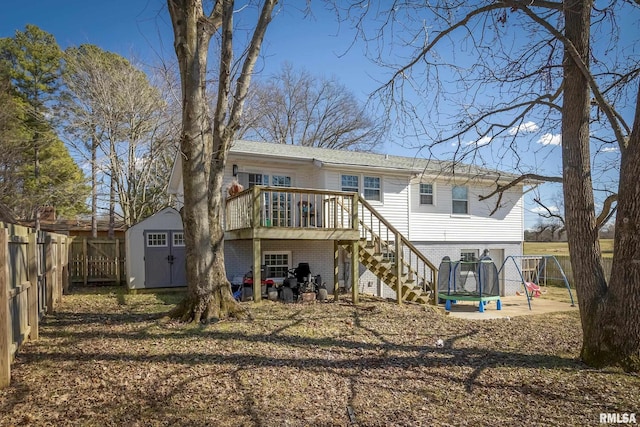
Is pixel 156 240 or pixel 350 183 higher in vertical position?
pixel 350 183

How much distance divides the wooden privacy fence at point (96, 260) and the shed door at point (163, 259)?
107 inches

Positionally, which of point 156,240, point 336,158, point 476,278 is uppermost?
point 336,158

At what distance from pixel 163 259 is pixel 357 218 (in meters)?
6.49

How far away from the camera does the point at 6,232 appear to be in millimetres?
4168

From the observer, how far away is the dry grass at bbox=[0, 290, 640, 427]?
12.4 ft

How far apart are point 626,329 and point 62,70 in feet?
82.6

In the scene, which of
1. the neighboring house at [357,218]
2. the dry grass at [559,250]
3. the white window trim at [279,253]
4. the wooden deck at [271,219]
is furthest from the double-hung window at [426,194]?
the dry grass at [559,250]

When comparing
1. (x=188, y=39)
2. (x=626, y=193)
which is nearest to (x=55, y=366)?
(x=188, y=39)

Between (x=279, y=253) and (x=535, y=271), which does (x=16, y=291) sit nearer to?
(x=279, y=253)

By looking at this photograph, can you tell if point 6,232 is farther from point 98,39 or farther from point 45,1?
point 98,39

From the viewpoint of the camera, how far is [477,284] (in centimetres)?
1261

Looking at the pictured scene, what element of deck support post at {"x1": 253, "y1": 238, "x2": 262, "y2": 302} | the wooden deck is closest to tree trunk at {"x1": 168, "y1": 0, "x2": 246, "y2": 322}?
deck support post at {"x1": 253, "y1": 238, "x2": 262, "y2": 302}

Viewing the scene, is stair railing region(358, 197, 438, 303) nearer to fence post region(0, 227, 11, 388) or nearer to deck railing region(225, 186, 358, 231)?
deck railing region(225, 186, 358, 231)

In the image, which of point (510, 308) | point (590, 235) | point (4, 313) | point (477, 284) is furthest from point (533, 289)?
point (4, 313)
